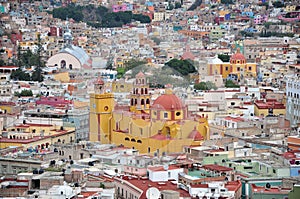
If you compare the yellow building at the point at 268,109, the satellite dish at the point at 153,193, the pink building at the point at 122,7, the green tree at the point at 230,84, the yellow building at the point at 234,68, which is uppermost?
the pink building at the point at 122,7

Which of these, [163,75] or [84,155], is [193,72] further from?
[84,155]

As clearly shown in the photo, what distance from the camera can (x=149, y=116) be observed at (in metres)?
27.0

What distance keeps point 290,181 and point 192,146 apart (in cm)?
527

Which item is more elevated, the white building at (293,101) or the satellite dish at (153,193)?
the white building at (293,101)

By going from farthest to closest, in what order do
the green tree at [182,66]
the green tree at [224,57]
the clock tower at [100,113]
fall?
the green tree at [224,57]
the green tree at [182,66]
the clock tower at [100,113]

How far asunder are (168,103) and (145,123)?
74 cm

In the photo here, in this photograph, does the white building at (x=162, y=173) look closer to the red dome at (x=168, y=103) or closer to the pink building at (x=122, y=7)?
the red dome at (x=168, y=103)

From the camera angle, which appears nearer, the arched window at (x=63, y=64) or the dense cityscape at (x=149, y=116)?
the dense cityscape at (x=149, y=116)

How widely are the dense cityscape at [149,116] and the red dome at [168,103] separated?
3cm

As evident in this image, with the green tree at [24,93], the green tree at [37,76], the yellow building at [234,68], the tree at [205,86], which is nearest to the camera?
the green tree at [24,93]

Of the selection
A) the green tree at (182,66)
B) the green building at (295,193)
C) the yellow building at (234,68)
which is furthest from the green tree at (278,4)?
the green building at (295,193)

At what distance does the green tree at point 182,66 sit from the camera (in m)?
42.6

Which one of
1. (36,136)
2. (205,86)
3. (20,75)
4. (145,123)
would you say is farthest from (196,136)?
(20,75)

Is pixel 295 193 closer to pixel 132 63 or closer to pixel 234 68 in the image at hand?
pixel 234 68
